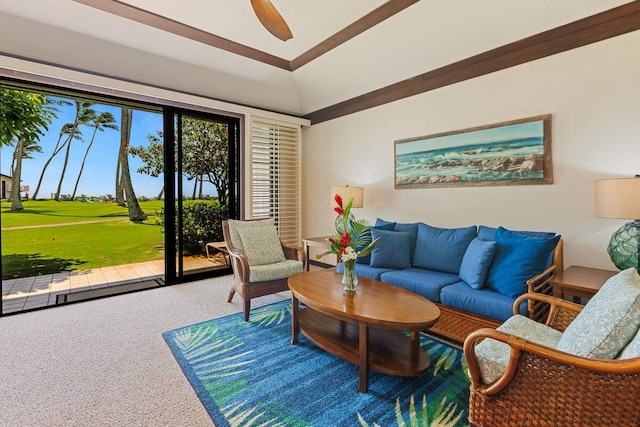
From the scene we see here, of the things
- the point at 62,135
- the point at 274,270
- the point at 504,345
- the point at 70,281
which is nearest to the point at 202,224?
the point at 70,281

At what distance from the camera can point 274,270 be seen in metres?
3.36

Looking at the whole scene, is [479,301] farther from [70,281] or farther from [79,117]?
[79,117]

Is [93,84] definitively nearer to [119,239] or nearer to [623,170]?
[119,239]

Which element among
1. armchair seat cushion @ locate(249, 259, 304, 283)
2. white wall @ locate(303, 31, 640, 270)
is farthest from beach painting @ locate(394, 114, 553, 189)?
armchair seat cushion @ locate(249, 259, 304, 283)

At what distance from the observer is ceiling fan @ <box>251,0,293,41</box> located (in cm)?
218

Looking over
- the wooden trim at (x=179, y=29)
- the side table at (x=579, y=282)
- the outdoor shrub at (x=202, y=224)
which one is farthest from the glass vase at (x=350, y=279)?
the wooden trim at (x=179, y=29)

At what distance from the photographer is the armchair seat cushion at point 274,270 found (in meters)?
3.24

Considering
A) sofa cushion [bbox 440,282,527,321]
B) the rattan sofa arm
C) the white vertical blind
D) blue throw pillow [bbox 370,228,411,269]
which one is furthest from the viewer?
the white vertical blind

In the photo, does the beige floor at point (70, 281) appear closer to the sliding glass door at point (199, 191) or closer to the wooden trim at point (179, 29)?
the sliding glass door at point (199, 191)

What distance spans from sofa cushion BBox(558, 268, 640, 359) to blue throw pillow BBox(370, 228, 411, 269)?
1.94 m

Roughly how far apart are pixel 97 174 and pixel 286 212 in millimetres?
3078

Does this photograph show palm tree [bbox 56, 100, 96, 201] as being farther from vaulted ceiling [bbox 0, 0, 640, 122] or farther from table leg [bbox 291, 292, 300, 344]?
table leg [bbox 291, 292, 300, 344]

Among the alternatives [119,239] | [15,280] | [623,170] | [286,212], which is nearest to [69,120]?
[119,239]

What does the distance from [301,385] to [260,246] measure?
1.91 metres
